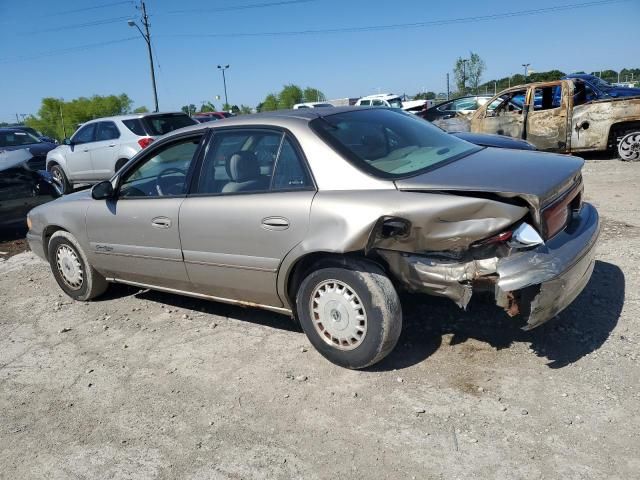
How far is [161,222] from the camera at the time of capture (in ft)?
13.5

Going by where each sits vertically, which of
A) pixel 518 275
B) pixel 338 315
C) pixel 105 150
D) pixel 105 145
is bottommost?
pixel 338 315

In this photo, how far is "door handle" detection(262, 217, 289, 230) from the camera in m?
3.40

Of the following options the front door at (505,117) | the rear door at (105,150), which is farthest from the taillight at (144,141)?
the front door at (505,117)

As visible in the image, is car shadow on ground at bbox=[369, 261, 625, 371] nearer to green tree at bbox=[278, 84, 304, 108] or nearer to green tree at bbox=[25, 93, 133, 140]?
green tree at bbox=[25, 93, 133, 140]

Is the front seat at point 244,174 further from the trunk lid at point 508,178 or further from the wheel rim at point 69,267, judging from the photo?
the wheel rim at point 69,267

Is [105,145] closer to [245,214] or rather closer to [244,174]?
[244,174]

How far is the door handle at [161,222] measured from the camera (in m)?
4.06

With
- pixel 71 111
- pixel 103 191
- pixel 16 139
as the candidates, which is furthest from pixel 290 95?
pixel 103 191

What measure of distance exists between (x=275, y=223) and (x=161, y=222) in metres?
1.15

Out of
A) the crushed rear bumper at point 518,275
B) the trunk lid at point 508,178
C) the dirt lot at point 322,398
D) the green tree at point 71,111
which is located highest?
the green tree at point 71,111

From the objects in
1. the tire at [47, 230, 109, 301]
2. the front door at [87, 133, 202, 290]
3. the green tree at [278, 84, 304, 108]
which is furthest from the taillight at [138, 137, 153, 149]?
the green tree at [278, 84, 304, 108]

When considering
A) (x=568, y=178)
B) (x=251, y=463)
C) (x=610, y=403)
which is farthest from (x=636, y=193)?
(x=251, y=463)

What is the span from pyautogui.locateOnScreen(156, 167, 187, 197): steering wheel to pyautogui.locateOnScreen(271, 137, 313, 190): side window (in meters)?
0.96

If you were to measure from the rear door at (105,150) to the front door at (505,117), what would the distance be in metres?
7.98
